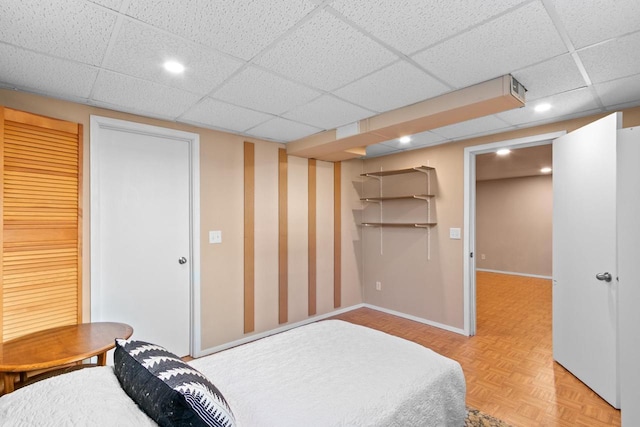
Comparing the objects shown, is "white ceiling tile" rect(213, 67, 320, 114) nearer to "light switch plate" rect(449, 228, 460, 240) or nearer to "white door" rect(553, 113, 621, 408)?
"white door" rect(553, 113, 621, 408)

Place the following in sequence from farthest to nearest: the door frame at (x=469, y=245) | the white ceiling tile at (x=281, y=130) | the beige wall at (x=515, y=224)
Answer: the beige wall at (x=515, y=224)
the door frame at (x=469, y=245)
the white ceiling tile at (x=281, y=130)

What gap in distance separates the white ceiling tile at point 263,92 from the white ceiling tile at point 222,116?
13 cm

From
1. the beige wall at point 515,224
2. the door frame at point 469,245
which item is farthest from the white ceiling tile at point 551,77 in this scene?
the beige wall at point 515,224

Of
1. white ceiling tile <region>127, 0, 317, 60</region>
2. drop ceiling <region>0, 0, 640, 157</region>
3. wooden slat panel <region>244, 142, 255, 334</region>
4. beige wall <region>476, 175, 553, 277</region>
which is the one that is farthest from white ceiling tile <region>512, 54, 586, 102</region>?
beige wall <region>476, 175, 553, 277</region>

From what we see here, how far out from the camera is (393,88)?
2.22 m

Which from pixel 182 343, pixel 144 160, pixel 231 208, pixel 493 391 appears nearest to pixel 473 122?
pixel 493 391

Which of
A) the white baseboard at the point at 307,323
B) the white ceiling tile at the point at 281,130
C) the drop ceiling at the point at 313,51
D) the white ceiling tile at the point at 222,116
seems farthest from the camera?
the white baseboard at the point at 307,323

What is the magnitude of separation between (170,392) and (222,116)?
2318mm

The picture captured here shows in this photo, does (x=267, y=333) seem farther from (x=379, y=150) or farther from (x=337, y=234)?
(x=379, y=150)

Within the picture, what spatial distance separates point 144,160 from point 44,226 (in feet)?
3.10

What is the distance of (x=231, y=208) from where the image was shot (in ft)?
11.1

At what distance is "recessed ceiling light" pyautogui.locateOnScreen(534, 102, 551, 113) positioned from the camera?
2580 millimetres

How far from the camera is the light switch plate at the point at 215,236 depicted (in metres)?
3.22

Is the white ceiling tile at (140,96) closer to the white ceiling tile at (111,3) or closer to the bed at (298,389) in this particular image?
the white ceiling tile at (111,3)
